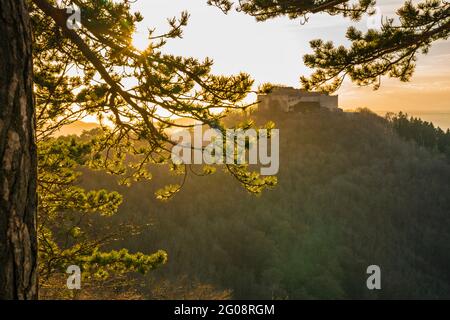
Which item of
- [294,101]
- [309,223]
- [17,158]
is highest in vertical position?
[294,101]

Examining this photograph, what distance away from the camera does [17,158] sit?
2027 millimetres

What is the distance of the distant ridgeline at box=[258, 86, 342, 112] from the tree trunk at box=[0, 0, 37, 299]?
30.6 metres

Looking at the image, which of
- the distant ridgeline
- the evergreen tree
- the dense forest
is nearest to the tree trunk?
the evergreen tree

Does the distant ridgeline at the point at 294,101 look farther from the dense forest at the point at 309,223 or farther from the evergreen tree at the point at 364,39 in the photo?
the evergreen tree at the point at 364,39

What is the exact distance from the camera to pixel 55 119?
509cm

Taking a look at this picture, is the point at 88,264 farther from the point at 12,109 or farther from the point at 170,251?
→ the point at 170,251

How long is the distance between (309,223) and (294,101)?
12.8 metres

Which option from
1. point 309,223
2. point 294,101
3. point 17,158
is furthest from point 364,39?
point 294,101

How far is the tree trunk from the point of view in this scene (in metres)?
1.98

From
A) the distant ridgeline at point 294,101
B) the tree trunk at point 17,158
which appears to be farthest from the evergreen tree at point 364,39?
the distant ridgeline at point 294,101

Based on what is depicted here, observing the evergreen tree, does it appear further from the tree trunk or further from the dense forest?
the dense forest

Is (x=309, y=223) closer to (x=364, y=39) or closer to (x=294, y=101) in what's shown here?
(x=294, y=101)
